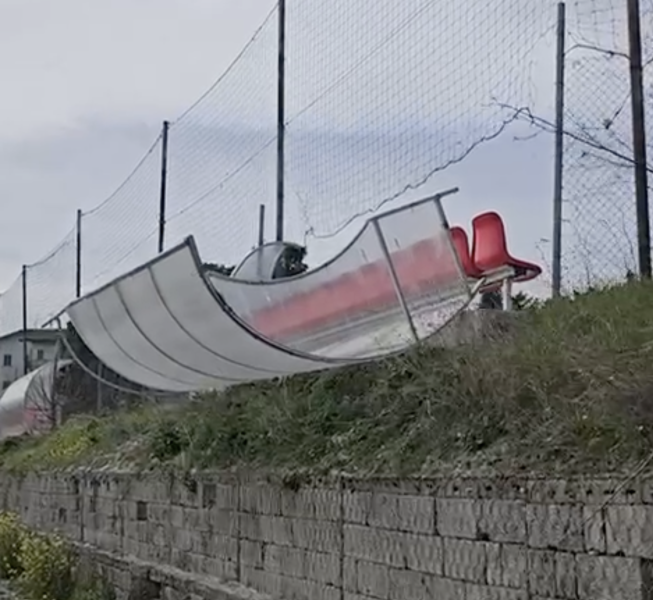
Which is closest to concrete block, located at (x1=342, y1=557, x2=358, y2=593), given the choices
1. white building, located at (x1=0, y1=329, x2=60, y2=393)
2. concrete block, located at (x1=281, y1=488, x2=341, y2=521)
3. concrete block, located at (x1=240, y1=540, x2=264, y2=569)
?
concrete block, located at (x1=281, y1=488, x2=341, y2=521)

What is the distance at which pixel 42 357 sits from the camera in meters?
21.8

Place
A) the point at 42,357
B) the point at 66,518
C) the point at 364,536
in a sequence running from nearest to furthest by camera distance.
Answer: the point at 364,536
the point at 66,518
the point at 42,357

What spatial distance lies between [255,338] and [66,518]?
7107 mm

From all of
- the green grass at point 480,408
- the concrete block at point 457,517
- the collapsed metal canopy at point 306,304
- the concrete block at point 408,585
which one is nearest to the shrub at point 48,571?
the green grass at point 480,408

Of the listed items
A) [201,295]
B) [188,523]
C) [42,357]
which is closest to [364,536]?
[201,295]

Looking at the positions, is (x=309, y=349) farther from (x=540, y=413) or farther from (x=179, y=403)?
(x=179, y=403)

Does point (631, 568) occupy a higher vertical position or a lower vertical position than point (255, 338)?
lower

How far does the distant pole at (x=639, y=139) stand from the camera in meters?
6.50

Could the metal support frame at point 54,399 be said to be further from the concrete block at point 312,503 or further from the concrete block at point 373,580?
the concrete block at point 373,580

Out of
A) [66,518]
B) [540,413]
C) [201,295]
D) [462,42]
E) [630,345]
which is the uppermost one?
[462,42]

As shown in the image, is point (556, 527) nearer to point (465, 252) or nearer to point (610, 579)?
point (610, 579)

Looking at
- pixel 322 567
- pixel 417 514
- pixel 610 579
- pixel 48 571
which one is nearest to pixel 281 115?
pixel 322 567

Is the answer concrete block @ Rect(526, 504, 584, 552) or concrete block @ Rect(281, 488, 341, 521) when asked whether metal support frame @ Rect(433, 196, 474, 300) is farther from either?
concrete block @ Rect(526, 504, 584, 552)

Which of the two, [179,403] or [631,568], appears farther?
[179,403]
